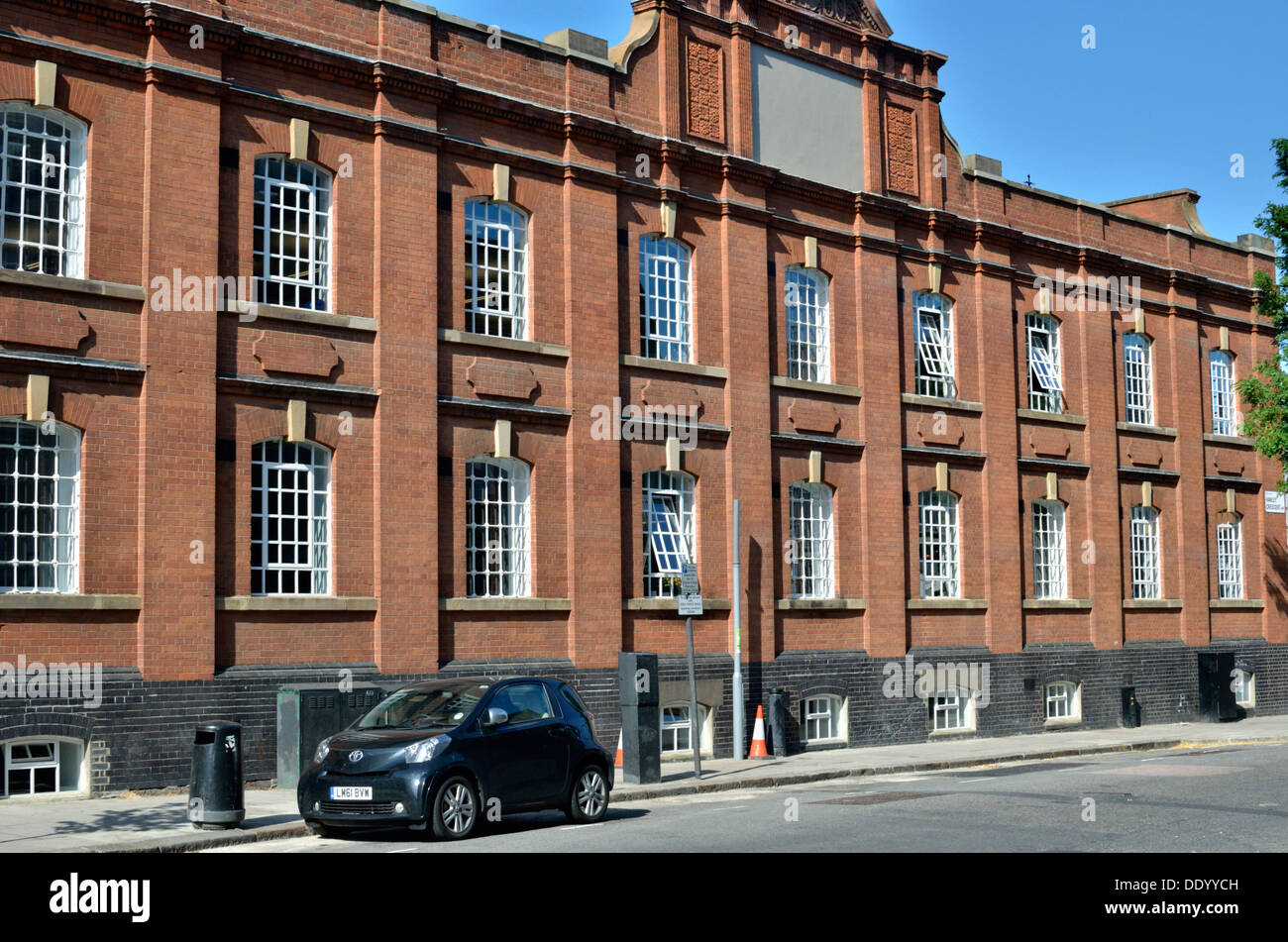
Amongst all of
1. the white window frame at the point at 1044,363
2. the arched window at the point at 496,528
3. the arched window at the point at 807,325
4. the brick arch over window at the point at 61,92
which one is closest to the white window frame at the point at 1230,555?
the white window frame at the point at 1044,363

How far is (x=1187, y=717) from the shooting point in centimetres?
3397

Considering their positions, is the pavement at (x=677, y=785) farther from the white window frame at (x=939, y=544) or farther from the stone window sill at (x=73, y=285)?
the stone window sill at (x=73, y=285)

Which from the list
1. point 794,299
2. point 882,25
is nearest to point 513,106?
point 794,299

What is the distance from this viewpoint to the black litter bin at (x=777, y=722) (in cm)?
2473

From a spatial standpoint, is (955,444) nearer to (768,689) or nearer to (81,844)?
(768,689)

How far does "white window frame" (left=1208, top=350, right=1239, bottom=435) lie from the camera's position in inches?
1444

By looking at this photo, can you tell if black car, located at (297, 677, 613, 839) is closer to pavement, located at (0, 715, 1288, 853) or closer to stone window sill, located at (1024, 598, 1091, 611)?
pavement, located at (0, 715, 1288, 853)

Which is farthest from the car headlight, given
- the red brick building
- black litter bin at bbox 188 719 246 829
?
the red brick building

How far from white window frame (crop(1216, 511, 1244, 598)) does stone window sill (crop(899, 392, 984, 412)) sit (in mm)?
9691

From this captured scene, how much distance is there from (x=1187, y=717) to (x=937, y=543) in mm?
8956

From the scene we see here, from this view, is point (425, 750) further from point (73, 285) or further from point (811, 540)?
point (811, 540)

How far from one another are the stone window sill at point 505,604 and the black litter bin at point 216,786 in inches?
252

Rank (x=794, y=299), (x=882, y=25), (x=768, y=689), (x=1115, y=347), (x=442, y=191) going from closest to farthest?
(x=442, y=191) → (x=768, y=689) → (x=794, y=299) → (x=882, y=25) → (x=1115, y=347)

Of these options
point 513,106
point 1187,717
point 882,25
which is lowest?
point 1187,717
